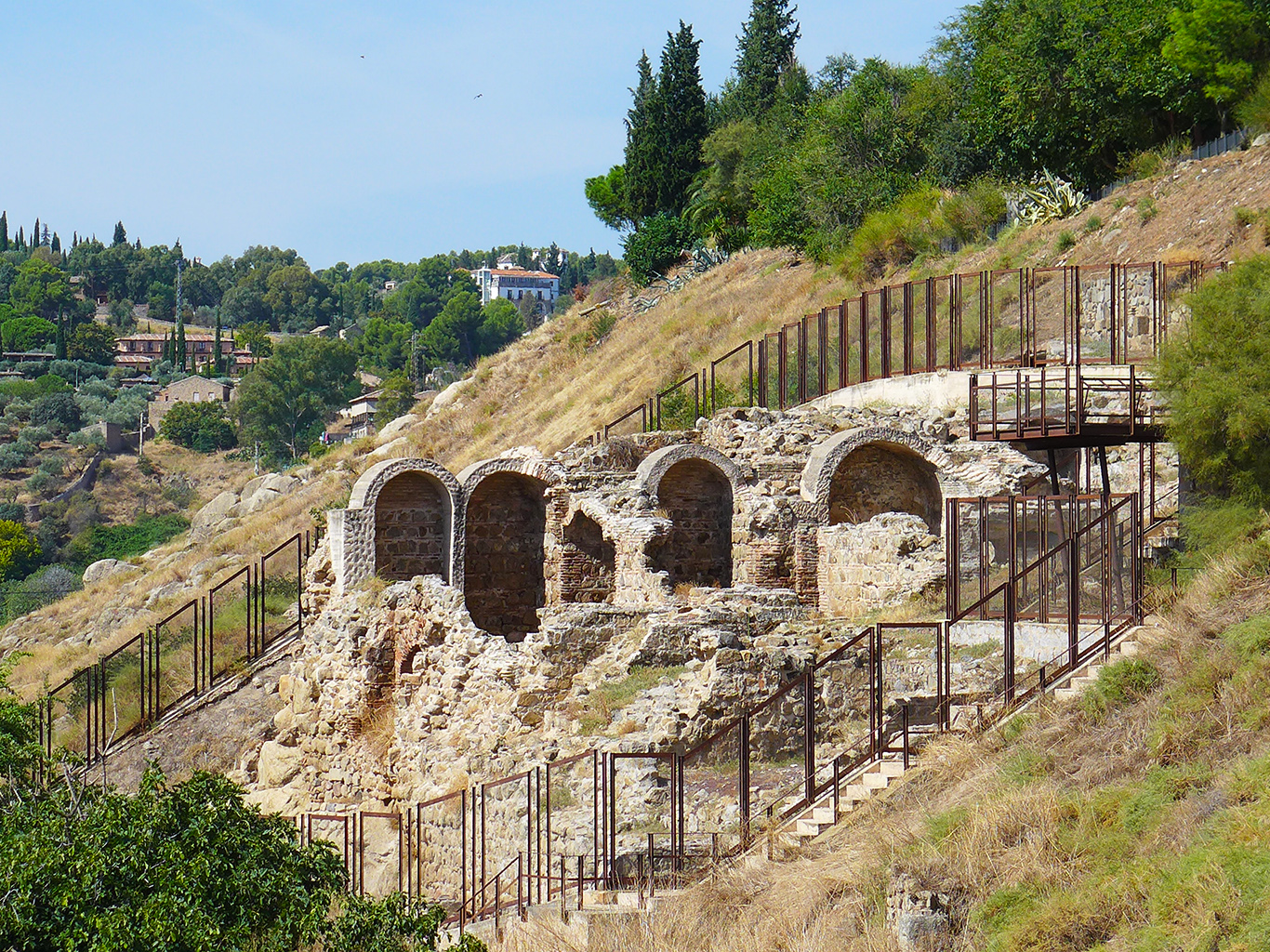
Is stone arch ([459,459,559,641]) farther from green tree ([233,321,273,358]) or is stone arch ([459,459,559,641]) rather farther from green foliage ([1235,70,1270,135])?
green tree ([233,321,273,358])

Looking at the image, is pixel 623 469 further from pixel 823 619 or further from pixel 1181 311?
pixel 1181 311

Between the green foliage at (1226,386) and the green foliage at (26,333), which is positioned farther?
the green foliage at (26,333)

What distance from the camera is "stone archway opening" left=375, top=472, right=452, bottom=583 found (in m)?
25.8

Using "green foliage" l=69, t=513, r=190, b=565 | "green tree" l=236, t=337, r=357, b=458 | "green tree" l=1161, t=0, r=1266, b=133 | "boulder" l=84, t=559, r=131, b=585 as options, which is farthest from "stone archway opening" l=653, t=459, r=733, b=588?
"green tree" l=236, t=337, r=357, b=458

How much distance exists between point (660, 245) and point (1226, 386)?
41562 millimetres

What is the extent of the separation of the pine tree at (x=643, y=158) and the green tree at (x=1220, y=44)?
1084 inches

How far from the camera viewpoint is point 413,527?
2614cm

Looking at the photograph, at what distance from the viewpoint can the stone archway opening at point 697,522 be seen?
26.8m

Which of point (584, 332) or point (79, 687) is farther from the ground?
point (584, 332)

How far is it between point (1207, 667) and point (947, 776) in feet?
8.19

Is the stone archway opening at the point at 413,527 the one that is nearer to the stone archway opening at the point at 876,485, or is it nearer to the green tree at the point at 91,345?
the stone archway opening at the point at 876,485

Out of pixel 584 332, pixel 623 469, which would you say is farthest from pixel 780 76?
pixel 623 469

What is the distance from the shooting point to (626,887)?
15.0m

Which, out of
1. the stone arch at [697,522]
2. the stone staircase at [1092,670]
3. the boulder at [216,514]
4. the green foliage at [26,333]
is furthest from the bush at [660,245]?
the green foliage at [26,333]
